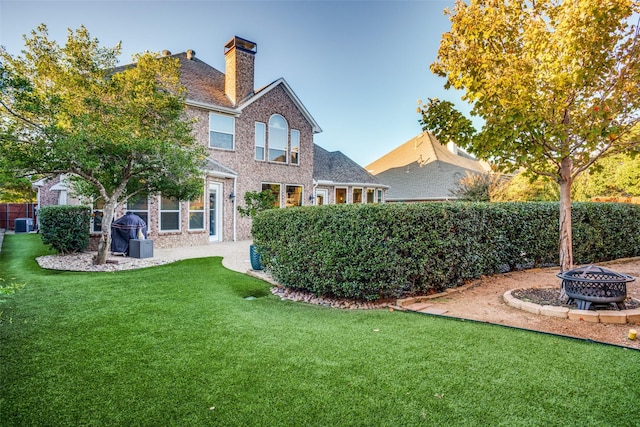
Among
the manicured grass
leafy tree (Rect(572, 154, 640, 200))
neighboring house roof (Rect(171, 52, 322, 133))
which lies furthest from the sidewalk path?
leafy tree (Rect(572, 154, 640, 200))

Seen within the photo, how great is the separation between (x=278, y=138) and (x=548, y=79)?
13747 millimetres

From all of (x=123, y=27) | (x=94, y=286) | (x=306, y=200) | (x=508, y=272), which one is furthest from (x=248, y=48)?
(x=508, y=272)

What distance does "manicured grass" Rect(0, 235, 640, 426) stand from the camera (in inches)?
91.0

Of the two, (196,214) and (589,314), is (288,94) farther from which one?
(589,314)

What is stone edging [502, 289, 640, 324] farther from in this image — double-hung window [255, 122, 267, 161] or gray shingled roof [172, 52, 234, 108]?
gray shingled roof [172, 52, 234, 108]

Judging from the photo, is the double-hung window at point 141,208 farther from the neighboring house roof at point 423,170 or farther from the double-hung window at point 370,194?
the neighboring house roof at point 423,170

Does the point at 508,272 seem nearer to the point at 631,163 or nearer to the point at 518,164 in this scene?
the point at 518,164

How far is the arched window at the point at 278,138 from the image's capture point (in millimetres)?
17109

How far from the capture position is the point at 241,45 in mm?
16594

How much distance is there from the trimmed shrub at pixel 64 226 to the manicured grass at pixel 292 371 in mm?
6021

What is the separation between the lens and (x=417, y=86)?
1445 cm

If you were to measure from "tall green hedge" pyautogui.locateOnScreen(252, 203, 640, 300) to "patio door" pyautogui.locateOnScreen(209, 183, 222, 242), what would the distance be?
A: 26.5 ft

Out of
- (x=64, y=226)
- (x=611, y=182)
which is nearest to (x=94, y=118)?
(x=64, y=226)

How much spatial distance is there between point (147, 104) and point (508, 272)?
31.2 ft
